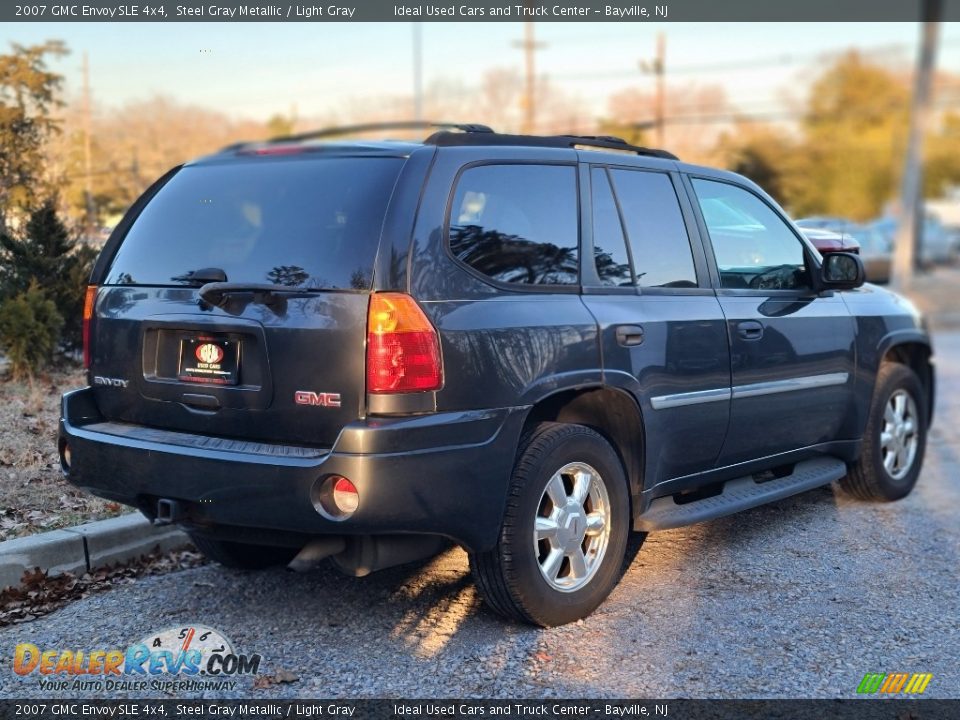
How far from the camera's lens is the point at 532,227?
13.4 feet

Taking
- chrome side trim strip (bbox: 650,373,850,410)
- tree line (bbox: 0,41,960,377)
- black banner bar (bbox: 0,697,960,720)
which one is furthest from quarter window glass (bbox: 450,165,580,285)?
tree line (bbox: 0,41,960,377)

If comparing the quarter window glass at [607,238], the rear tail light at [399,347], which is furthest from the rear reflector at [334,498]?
the quarter window glass at [607,238]

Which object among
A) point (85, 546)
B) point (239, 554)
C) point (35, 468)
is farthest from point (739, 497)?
point (35, 468)

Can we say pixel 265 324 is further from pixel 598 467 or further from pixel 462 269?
pixel 598 467

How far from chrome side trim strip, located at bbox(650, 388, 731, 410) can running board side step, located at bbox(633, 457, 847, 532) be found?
1.54 feet

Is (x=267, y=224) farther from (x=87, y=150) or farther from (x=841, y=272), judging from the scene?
(x=87, y=150)

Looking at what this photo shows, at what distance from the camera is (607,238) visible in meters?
4.37

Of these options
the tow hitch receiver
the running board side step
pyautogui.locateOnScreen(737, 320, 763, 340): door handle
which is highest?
pyautogui.locateOnScreen(737, 320, 763, 340): door handle

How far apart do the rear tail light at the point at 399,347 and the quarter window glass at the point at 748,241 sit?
1.92m

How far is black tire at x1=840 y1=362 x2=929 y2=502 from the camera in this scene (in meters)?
5.90

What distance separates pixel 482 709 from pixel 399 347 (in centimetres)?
122

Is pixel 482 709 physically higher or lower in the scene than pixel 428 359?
lower

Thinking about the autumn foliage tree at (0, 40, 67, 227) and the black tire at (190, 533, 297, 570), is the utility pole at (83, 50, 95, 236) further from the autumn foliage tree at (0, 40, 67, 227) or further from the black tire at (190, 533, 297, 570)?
the black tire at (190, 533, 297, 570)

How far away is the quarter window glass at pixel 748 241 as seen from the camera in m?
4.97
